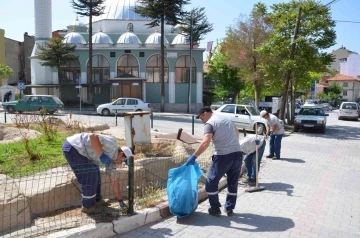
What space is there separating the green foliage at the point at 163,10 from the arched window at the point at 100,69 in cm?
778

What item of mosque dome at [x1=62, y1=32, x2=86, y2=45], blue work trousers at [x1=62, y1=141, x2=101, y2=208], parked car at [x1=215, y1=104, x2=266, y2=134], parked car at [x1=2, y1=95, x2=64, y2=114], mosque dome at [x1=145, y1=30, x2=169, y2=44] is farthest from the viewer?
mosque dome at [x1=145, y1=30, x2=169, y2=44]

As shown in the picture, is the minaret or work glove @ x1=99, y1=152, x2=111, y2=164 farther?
the minaret

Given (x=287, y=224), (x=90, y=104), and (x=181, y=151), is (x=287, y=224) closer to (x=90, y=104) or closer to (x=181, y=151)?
(x=181, y=151)

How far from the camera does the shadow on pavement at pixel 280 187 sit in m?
6.96

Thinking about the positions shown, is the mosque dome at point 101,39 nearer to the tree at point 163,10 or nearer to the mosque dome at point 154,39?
the mosque dome at point 154,39

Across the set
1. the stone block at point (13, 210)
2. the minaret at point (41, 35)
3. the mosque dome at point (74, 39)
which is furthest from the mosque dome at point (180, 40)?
the stone block at point (13, 210)

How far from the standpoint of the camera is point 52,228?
4414 mm

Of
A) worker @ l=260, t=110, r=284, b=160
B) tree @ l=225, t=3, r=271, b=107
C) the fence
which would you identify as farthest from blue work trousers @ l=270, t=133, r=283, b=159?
tree @ l=225, t=3, r=271, b=107

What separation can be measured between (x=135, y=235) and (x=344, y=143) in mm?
13525

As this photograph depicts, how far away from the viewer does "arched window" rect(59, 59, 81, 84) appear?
3797 cm

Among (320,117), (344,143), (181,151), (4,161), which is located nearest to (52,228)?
(4,161)

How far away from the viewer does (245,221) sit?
17.0 ft

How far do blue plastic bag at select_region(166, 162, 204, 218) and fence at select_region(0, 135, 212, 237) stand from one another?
0.48m

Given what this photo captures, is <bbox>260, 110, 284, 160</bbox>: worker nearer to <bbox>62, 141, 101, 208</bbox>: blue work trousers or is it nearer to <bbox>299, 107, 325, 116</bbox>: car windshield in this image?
<bbox>62, 141, 101, 208</bbox>: blue work trousers
